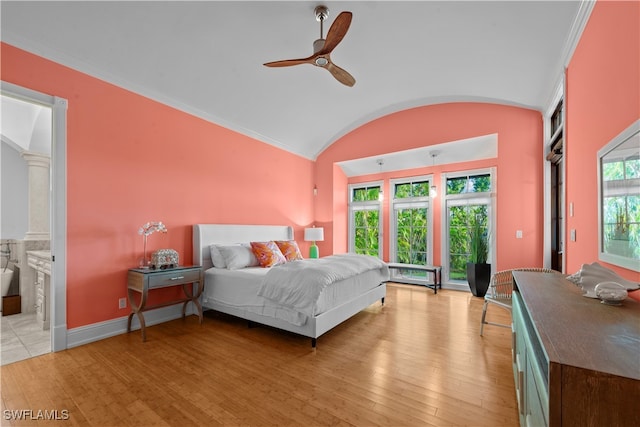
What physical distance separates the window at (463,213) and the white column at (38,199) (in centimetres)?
641

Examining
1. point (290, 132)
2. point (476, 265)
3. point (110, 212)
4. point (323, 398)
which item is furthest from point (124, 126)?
point (476, 265)

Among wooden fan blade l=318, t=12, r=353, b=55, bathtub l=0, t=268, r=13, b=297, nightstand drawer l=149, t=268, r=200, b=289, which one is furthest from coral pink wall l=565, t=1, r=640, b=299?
bathtub l=0, t=268, r=13, b=297

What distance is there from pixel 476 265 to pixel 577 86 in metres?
2.87

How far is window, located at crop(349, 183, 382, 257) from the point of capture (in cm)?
615

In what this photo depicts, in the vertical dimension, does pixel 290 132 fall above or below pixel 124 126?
above

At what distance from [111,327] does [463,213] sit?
17.9 ft

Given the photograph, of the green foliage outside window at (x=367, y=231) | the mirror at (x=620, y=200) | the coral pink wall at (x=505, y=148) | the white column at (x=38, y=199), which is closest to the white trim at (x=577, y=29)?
the mirror at (x=620, y=200)

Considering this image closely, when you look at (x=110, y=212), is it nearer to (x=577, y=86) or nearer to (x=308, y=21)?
(x=308, y=21)

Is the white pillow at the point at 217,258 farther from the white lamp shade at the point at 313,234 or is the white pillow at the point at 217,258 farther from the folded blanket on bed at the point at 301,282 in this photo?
the white lamp shade at the point at 313,234

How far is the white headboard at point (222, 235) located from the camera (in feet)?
12.6

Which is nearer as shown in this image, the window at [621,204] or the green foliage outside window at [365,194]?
the window at [621,204]

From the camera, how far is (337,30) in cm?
230

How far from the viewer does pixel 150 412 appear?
5.94 feet

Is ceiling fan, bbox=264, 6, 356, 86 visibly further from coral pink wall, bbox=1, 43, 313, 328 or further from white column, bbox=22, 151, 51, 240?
white column, bbox=22, 151, 51, 240
